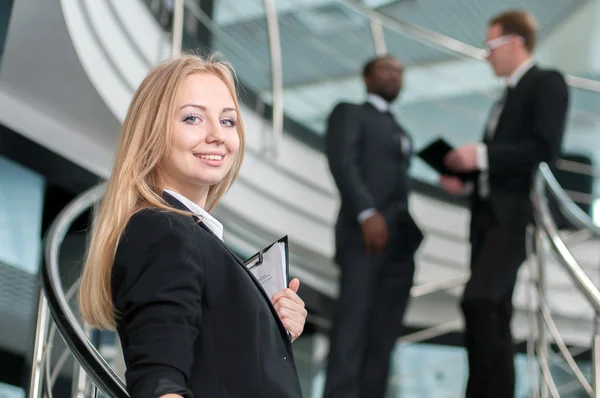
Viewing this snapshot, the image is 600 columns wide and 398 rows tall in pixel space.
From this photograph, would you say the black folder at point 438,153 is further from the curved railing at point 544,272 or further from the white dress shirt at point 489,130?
the curved railing at point 544,272

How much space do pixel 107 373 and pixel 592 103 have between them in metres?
3.66

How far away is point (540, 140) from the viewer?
7.79 ft

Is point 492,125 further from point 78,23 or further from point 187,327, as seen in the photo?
point 187,327

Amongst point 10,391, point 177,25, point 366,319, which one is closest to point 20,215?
point 10,391

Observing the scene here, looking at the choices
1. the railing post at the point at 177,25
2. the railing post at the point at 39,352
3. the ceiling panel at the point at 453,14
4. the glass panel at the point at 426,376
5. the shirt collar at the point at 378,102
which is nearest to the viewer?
the railing post at the point at 39,352

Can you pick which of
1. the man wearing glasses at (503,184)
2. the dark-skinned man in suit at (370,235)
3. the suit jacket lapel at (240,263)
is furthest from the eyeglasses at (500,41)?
the suit jacket lapel at (240,263)

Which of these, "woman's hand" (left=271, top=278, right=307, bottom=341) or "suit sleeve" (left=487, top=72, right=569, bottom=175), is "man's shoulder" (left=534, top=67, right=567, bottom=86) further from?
"woman's hand" (left=271, top=278, right=307, bottom=341)

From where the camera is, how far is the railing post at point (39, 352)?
176 cm

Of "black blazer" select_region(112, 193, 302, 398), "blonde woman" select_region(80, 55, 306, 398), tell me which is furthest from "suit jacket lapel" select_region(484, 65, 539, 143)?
"black blazer" select_region(112, 193, 302, 398)

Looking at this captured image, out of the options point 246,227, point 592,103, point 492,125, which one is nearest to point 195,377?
point 492,125

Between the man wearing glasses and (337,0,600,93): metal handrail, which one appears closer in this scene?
the man wearing glasses

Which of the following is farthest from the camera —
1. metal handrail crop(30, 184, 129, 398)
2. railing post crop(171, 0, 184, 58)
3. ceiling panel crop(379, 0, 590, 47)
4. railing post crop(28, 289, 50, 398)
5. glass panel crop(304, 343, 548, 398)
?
ceiling panel crop(379, 0, 590, 47)

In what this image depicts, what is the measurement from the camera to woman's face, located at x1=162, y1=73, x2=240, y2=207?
1029 millimetres

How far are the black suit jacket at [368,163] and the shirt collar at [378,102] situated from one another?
0.07 feet
